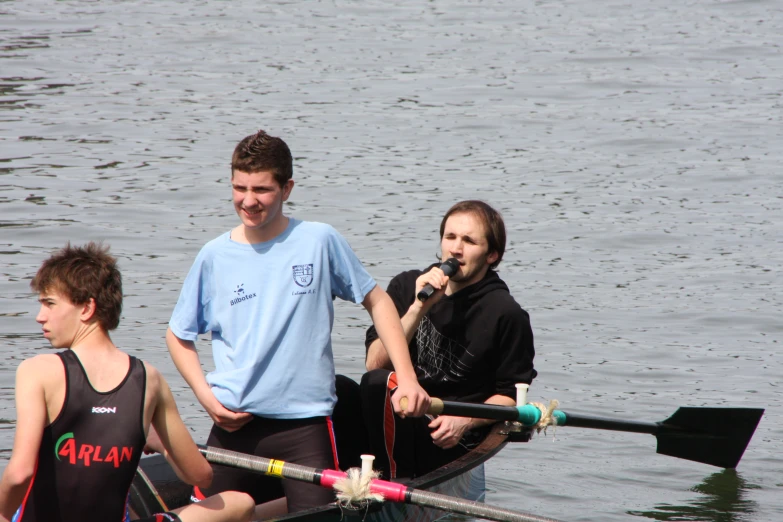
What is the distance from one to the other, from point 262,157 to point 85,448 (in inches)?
51.4

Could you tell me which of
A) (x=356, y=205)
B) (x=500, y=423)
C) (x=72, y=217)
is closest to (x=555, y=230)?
(x=356, y=205)

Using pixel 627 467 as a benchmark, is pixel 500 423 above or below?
above

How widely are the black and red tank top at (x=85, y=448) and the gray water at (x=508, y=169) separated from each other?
10.8ft

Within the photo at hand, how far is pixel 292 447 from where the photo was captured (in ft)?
14.3

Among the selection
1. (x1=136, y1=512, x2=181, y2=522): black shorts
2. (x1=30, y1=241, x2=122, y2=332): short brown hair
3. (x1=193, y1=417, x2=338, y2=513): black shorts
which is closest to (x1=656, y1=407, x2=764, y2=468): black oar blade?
(x1=193, y1=417, x2=338, y2=513): black shorts

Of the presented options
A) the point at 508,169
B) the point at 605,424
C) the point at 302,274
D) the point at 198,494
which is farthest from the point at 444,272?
the point at 508,169

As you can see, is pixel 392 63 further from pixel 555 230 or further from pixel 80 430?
pixel 80 430

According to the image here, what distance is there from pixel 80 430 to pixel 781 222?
31.8 ft

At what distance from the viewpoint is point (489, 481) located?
659cm

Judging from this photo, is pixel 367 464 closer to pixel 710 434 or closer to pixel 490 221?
pixel 490 221

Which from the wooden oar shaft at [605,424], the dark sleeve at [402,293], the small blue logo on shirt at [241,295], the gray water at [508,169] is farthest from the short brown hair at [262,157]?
the gray water at [508,169]

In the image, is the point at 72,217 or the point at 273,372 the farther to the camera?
the point at 72,217

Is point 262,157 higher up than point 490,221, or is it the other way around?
point 262,157

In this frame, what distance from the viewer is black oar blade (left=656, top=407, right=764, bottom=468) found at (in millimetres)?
6594
